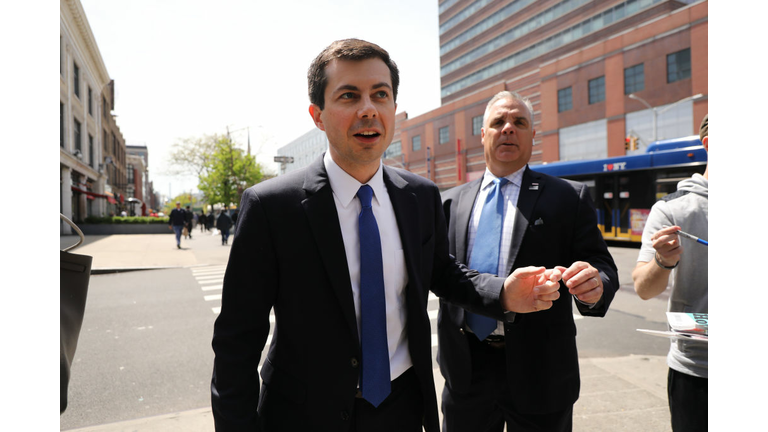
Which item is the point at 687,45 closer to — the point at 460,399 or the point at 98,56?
the point at 460,399

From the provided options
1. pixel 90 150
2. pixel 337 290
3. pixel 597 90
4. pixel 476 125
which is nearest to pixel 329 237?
pixel 337 290

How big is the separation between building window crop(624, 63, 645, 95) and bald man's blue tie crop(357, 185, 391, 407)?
37.4 meters

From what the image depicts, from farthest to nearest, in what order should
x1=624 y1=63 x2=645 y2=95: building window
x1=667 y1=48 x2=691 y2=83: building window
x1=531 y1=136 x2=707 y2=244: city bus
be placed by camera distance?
x1=624 y1=63 x2=645 y2=95: building window → x1=667 y1=48 x2=691 y2=83: building window → x1=531 y1=136 x2=707 y2=244: city bus

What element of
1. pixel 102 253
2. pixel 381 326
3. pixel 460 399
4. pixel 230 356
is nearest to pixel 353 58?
pixel 381 326

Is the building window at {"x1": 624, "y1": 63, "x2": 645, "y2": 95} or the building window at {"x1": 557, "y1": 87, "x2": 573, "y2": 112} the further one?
the building window at {"x1": 557, "y1": 87, "x2": 573, "y2": 112}

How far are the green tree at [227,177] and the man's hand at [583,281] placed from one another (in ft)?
111

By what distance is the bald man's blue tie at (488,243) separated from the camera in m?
2.38

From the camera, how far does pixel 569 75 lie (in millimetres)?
38625

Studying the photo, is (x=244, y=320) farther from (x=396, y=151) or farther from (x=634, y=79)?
(x=396, y=151)

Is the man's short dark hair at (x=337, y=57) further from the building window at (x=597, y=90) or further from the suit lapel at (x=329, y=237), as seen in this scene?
the building window at (x=597, y=90)

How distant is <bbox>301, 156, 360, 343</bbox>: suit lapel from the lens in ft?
5.41

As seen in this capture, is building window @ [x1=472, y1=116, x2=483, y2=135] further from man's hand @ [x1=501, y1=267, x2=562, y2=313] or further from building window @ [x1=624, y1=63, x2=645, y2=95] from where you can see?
man's hand @ [x1=501, y1=267, x2=562, y2=313]

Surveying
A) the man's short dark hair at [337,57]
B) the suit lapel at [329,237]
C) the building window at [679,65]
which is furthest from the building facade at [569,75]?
the suit lapel at [329,237]

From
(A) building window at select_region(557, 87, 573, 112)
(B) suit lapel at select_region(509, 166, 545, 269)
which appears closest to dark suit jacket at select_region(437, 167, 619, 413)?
(B) suit lapel at select_region(509, 166, 545, 269)
